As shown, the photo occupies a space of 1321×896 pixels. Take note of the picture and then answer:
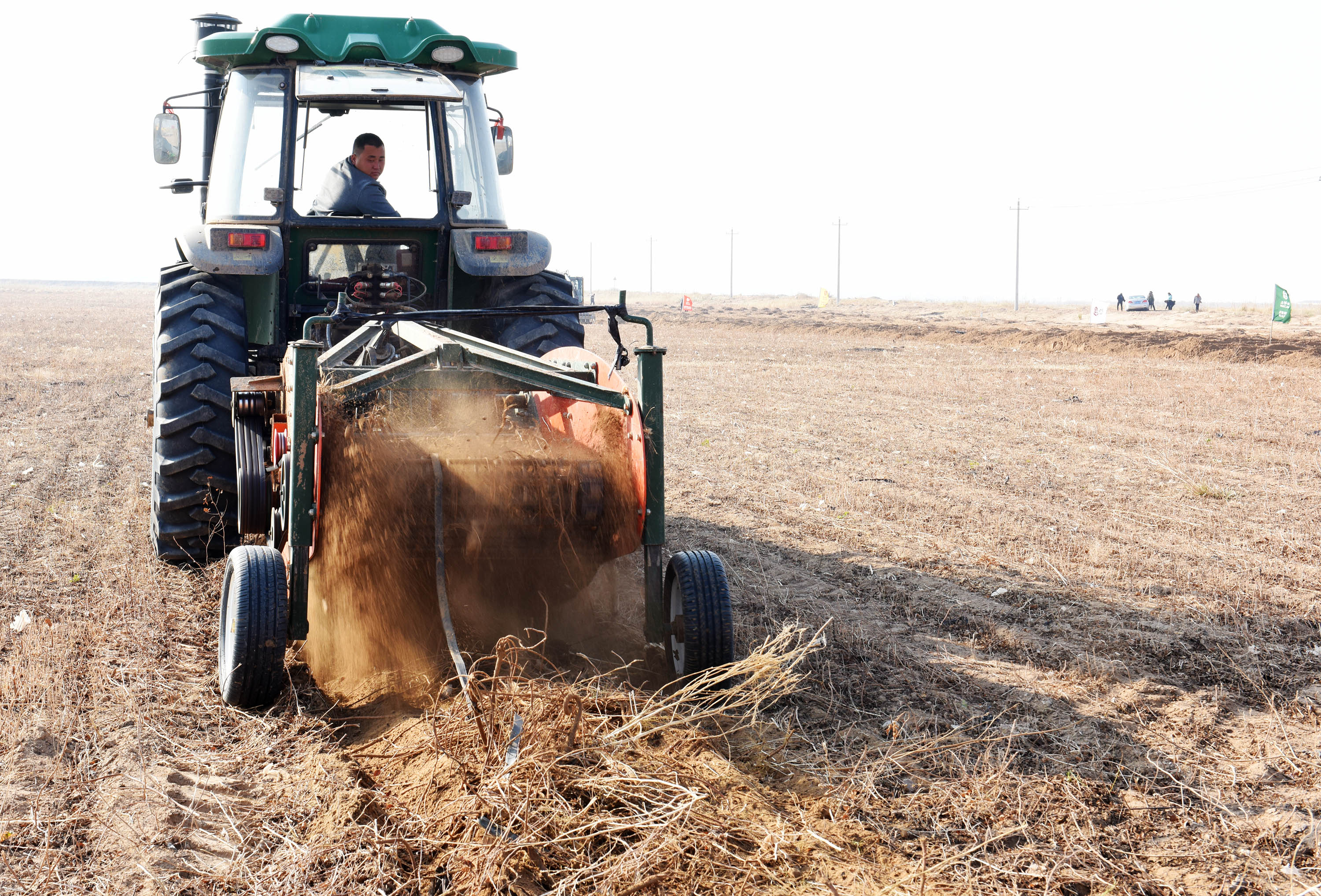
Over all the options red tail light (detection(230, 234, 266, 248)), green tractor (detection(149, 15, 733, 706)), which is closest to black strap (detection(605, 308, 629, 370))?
green tractor (detection(149, 15, 733, 706))

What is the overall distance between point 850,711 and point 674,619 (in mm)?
810

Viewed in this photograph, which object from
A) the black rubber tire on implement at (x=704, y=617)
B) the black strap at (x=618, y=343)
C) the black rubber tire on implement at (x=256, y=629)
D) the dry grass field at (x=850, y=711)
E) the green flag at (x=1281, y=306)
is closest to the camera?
the dry grass field at (x=850, y=711)

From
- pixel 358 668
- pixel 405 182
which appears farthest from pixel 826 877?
pixel 405 182

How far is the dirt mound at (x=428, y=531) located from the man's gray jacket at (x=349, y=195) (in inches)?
87.8

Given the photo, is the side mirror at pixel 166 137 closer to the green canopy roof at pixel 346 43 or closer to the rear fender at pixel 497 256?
the green canopy roof at pixel 346 43

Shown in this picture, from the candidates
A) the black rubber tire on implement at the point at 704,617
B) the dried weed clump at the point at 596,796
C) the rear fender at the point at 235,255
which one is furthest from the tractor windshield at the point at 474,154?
the dried weed clump at the point at 596,796

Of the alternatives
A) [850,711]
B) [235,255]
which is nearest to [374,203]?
[235,255]

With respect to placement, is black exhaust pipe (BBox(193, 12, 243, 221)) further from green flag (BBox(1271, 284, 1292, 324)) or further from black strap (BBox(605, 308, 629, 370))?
green flag (BBox(1271, 284, 1292, 324))

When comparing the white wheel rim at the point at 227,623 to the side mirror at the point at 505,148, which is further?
the side mirror at the point at 505,148

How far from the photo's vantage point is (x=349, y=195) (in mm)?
6184

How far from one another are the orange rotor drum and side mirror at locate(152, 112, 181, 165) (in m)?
2.94

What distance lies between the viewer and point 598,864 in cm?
283

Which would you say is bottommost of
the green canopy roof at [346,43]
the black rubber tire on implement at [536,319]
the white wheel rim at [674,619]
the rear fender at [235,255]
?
the white wheel rim at [674,619]

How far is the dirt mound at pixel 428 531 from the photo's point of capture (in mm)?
4215
